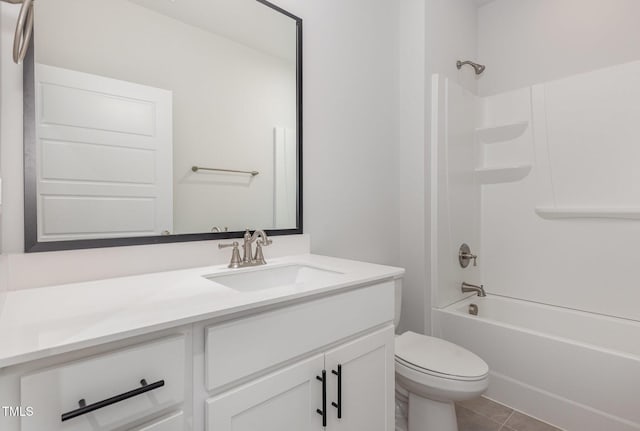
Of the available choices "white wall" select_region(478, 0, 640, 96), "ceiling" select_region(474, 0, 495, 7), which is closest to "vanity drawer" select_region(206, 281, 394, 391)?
"white wall" select_region(478, 0, 640, 96)

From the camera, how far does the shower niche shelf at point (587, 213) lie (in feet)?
6.21

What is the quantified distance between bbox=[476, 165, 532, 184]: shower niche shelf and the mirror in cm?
161

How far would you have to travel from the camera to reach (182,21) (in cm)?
121

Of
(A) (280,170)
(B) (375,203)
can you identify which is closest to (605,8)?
(B) (375,203)

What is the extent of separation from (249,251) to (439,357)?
982 mm

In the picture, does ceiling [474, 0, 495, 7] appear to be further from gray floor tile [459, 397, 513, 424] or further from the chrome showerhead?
gray floor tile [459, 397, 513, 424]

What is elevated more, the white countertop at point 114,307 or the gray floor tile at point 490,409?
the white countertop at point 114,307

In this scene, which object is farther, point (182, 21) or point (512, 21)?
point (512, 21)

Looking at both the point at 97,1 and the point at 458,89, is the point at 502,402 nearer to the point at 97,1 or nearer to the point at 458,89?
the point at 458,89

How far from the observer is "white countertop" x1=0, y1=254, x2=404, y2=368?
56 cm

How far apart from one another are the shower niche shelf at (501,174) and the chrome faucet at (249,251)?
1883 millimetres

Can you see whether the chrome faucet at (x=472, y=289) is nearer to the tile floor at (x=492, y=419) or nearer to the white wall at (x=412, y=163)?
the white wall at (x=412, y=163)

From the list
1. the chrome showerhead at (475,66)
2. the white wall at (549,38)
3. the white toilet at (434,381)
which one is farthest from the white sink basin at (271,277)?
the white wall at (549,38)

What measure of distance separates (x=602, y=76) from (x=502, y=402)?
2.08 metres
